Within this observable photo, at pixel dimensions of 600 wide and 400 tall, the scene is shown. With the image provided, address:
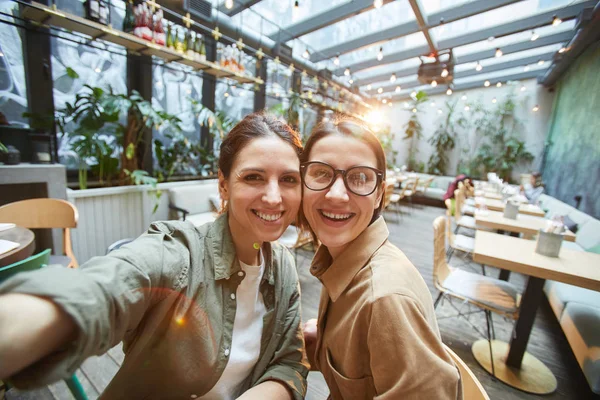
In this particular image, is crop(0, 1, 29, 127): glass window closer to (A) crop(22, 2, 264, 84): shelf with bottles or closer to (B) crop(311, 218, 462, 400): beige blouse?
(A) crop(22, 2, 264, 84): shelf with bottles

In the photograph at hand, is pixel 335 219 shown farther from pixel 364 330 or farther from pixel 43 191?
pixel 43 191

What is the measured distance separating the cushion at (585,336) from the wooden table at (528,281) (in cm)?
29

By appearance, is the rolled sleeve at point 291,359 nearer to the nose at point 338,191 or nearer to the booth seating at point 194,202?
the nose at point 338,191

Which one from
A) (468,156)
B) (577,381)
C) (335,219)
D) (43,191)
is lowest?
(577,381)

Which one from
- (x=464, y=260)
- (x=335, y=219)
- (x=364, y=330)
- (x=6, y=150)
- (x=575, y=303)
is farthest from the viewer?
(x=464, y=260)

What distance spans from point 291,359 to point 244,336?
0.21 meters

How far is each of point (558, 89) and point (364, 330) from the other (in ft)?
37.6

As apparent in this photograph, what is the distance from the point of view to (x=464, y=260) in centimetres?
441

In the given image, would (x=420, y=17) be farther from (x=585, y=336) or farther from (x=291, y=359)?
(x=291, y=359)

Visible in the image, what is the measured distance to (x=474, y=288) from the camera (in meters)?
2.13

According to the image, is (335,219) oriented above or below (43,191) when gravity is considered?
above

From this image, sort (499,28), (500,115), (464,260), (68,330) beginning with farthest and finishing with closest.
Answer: (500,115) < (499,28) < (464,260) < (68,330)

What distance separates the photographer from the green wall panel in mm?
4922

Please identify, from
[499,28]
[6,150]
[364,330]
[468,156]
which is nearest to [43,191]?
[6,150]
